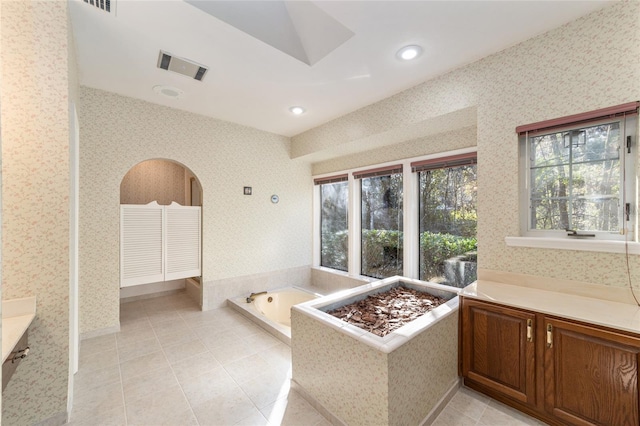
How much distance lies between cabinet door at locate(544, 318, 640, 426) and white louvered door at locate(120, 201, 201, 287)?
3.69 meters

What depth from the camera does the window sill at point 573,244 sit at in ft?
6.25

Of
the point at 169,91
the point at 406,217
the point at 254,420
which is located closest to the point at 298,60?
the point at 169,91

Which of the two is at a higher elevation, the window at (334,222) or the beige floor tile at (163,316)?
the window at (334,222)

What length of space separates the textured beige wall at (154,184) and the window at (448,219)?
3.70 metres

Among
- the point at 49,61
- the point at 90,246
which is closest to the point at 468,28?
the point at 49,61

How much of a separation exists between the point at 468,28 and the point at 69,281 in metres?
3.32

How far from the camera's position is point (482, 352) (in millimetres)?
2195

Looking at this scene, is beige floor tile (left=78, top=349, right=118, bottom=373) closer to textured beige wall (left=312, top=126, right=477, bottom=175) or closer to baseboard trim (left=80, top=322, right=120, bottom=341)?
baseboard trim (left=80, top=322, right=120, bottom=341)

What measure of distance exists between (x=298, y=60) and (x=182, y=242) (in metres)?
2.60

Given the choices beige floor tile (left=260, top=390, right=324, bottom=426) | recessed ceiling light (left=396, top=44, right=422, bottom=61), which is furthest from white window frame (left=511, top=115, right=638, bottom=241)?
beige floor tile (left=260, top=390, right=324, bottom=426)

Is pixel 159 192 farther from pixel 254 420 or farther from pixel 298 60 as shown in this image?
pixel 254 420

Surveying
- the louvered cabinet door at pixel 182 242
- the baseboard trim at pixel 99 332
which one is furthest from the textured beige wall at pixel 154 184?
the baseboard trim at pixel 99 332

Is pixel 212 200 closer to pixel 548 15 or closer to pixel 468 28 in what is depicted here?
pixel 468 28

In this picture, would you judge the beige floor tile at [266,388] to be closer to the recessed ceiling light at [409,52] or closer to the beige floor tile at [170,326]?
the beige floor tile at [170,326]
